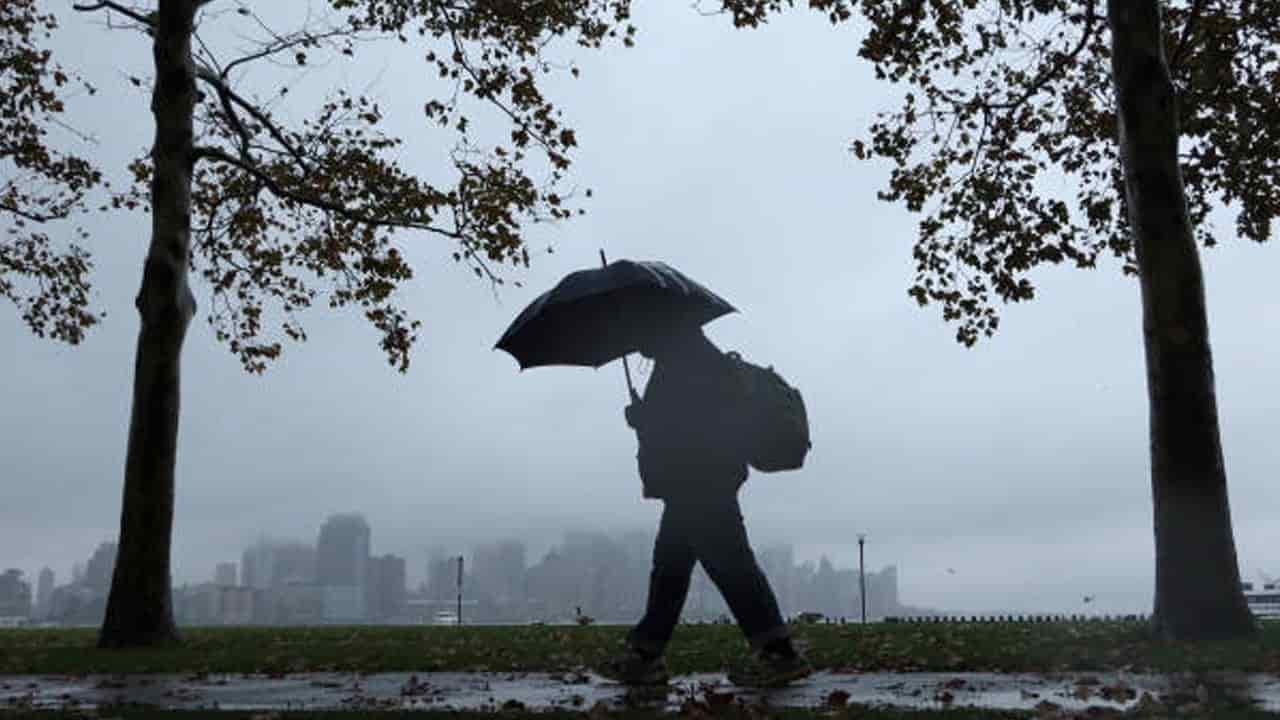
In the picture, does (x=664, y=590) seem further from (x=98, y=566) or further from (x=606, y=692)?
(x=98, y=566)

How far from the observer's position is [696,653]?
11.0 meters

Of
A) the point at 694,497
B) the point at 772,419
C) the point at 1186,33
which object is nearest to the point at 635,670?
the point at 694,497

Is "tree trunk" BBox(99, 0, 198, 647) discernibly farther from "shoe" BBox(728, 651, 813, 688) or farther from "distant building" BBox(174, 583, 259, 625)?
"distant building" BBox(174, 583, 259, 625)

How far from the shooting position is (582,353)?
8.48m

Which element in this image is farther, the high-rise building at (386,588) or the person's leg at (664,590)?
the high-rise building at (386,588)

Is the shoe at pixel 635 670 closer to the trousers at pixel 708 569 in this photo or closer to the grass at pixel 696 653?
the trousers at pixel 708 569

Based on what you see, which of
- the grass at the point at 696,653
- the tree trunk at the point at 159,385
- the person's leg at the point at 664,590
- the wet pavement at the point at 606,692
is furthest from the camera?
the tree trunk at the point at 159,385

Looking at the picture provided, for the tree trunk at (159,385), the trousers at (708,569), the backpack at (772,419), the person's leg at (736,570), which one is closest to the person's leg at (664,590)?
the trousers at (708,569)

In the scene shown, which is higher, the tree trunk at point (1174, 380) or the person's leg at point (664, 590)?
the tree trunk at point (1174, 380)

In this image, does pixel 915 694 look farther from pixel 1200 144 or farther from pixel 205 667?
pixel 1200 144

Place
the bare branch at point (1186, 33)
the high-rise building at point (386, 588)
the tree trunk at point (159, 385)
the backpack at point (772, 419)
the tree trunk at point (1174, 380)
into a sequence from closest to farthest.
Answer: the backpack at point (772, 419) < the tree trunk at point (1174, 380) < the tree trunk at point (159, 385) < the bare branch at point (1186, 33) < the high-rise building at point (386, 588)

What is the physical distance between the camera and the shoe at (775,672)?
809cm

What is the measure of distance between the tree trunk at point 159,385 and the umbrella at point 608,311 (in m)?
8.66

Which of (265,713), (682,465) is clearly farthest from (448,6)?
(265,713)
